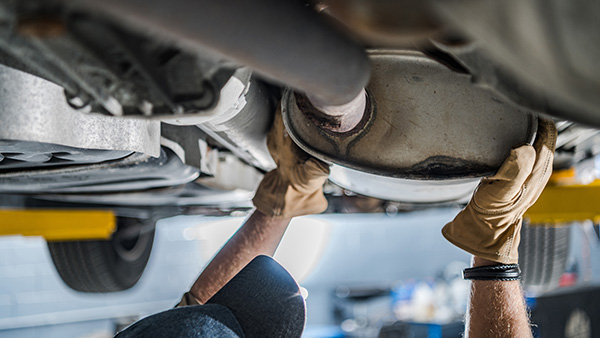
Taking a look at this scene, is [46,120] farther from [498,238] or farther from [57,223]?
[57,223]

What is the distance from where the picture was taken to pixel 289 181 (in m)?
1.03

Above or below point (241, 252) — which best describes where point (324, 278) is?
below

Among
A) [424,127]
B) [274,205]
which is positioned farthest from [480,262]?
[274,205]

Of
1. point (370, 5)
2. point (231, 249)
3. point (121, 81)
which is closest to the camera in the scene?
point (370, 5)

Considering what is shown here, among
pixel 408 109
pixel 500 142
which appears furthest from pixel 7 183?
pixel 500 142

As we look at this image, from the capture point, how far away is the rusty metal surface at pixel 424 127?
0.78m

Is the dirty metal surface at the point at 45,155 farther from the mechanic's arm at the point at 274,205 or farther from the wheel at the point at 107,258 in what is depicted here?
the wheel at the point at 107,258

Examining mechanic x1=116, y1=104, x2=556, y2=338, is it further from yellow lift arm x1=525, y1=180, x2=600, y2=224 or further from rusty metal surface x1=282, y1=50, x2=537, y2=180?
yellow lift arm x1=525, y1=180, x2=600, y2=224

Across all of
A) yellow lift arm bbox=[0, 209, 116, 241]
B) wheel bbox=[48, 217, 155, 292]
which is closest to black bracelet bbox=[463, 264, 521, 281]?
yellow lift arm bbox=[0, 209, 116, 241]

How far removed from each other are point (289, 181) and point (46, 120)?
0.51 metres

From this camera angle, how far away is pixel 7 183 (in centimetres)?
104

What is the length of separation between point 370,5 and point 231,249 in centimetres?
91

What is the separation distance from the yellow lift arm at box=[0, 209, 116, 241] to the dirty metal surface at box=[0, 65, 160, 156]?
1236mm

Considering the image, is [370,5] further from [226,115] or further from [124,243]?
[124,243]
